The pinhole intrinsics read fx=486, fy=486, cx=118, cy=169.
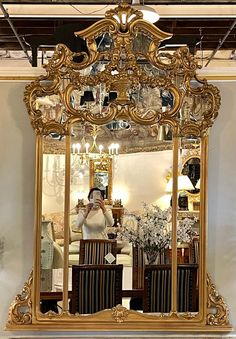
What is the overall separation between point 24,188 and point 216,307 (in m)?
1.38

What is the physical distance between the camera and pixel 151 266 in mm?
2949

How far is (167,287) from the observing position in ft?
9.69

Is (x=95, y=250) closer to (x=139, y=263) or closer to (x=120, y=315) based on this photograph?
(x=139, y=263)

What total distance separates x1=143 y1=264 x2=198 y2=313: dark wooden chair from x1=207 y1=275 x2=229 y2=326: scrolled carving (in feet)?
0.29

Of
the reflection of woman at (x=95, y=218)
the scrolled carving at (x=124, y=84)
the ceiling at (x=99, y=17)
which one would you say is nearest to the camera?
the scrolled carving at (x=124, y=84)

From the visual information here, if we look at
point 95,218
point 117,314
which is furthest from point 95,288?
point 95,218

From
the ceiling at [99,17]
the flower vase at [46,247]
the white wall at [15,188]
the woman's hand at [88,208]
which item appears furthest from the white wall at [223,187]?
the ceiling at [99,17]

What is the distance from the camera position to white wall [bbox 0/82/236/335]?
9.73ft

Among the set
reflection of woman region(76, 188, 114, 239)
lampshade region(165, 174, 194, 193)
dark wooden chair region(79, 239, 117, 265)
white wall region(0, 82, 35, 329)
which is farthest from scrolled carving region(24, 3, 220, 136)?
dark wooden chair region(79, 239, 117, 265)

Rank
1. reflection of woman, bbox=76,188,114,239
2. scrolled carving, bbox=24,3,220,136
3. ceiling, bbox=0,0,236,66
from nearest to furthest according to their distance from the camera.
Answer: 1. scrolled carving, bbox=24,3,220,136
2. reflection of woman, bbox=76,188,114,239
3. ceiling, bbox=0,0,236,66

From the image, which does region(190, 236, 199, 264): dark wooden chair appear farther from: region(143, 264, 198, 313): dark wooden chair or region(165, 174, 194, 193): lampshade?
region(165, 174, 194, 193): lampshade

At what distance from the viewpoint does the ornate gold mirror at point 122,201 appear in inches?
114

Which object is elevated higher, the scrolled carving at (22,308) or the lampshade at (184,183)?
the lampshade at (184,183)

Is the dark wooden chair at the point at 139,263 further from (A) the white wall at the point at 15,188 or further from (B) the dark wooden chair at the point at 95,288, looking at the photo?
→ (A) the white wall at the point at 15,188
